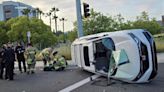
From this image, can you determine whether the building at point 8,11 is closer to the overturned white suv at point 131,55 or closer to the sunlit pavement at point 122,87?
the overturned white suv at point 131,55

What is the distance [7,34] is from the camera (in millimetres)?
73625

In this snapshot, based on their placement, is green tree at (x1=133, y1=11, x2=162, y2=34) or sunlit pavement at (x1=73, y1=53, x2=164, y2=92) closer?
sunlit pavement at (x1=73, y1=53, x2=164, y2=92)

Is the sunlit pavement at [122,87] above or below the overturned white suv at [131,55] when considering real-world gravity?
below

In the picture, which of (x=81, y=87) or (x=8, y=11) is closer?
(x=81, y=87)

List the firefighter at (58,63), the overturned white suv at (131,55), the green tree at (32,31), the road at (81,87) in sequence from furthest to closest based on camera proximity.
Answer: the green tree at (32,31), the firefighter at (58,63), the overturned white suv at (131,55), the road at (81,87)

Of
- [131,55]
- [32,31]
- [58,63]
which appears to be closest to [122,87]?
[131,55]

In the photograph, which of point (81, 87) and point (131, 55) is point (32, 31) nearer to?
point (81, 87)

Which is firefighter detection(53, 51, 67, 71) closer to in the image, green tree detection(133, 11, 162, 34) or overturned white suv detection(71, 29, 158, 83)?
overturned white suv detection(71, 29, 158, 83)

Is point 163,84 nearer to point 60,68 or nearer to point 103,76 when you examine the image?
point 103,76

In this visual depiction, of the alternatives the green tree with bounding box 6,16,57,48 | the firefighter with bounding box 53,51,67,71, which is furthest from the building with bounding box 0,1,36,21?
the firefighter with bounding box 53,51,67,71

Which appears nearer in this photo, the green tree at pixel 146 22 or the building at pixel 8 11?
the green tree at pixel 146 22

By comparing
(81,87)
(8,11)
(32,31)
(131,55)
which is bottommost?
(81,87)

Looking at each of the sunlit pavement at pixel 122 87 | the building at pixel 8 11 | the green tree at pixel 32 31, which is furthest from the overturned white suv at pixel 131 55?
the building at pixel 8 11

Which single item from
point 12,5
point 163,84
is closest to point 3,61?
point 163,84
